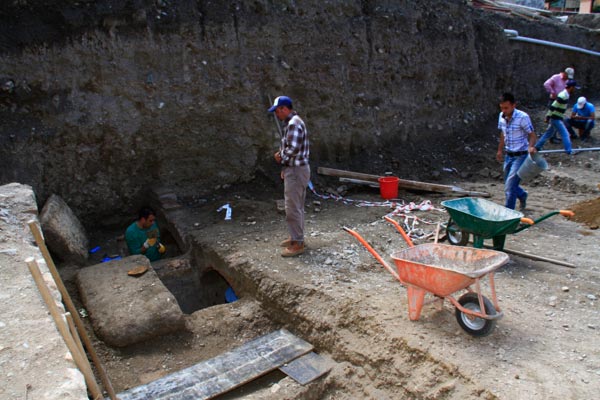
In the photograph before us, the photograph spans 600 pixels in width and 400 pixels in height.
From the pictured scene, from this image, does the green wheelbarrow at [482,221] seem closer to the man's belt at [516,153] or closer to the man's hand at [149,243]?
the man's belt at [516,153]

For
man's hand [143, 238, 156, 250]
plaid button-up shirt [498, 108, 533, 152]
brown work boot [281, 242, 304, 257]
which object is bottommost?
man's hand [143, 238, 156, 250]

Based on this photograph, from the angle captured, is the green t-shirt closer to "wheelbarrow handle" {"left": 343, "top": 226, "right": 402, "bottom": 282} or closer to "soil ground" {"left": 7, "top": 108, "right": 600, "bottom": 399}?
"soil ground" {"left": 7, "top": 108, "right": 600, "bottom": 399}

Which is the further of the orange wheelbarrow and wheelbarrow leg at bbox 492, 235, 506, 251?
wheelbarrow leg at bbox 492, 235, 506, 251

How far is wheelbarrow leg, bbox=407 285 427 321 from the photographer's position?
4.22 metres

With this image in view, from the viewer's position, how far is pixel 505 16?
12844 mm

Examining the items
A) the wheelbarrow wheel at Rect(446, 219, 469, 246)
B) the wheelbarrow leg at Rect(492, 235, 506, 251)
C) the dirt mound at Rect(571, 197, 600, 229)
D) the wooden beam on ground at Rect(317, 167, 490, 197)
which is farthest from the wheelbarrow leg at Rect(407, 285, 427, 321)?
the wooden beam on ground at Rect(317, 167, 490, 197)

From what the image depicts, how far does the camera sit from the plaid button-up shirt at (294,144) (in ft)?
17.8

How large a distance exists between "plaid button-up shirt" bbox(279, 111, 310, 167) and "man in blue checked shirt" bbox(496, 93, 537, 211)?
2.92m

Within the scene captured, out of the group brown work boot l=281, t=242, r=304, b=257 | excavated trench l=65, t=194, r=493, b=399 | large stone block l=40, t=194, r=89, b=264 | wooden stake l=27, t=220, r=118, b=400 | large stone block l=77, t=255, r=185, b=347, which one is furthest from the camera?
large stone block l=40, t=194, r=89, b=264

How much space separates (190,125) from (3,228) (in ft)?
12.8

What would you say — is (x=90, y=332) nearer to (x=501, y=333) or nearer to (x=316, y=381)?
(x=316, y=381)

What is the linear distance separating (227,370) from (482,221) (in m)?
3.10

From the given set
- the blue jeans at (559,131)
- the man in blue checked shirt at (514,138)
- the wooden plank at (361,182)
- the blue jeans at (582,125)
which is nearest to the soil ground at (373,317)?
the man in blue checked shirt at (514,138)

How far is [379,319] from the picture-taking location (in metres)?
4.40
